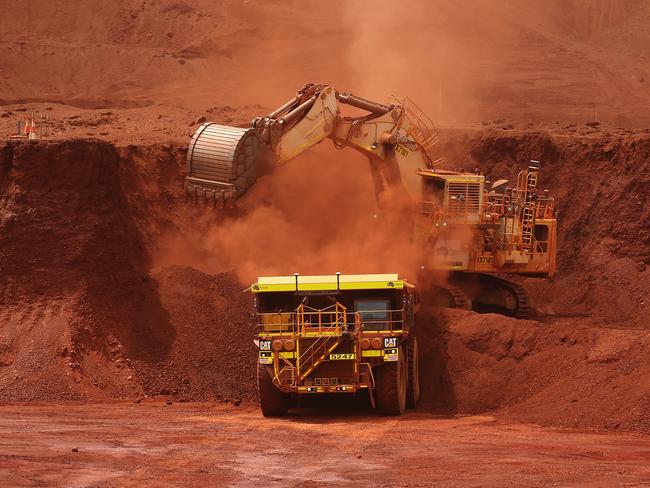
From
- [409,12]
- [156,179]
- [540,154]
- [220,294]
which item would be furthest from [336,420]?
[409,12]

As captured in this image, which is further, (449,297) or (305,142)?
(449,297)

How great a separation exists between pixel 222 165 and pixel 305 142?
8.48 ft

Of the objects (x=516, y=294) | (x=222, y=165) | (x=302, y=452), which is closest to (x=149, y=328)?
(x=222, y=165)

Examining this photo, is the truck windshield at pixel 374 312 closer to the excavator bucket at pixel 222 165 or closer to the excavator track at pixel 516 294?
the excavator bucket at pixel 222 165

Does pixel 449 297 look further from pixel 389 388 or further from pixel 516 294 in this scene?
pixel 389 388

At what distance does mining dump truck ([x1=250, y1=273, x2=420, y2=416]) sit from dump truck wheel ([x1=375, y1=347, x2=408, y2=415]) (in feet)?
0.06

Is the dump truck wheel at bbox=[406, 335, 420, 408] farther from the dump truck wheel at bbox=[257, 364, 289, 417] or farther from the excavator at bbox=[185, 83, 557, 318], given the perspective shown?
the excavator at bbox=[185, 83, 557, 318]

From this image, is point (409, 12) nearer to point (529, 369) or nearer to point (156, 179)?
point (156, 179)

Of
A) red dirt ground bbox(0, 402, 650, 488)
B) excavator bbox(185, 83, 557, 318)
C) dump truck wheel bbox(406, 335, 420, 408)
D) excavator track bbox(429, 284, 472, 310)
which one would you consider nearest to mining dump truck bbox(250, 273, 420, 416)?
red dirt ground bbox(0, 402, 650, 488)

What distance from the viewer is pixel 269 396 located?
25.9 meters

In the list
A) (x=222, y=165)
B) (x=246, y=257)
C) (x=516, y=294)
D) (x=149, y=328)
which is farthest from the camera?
(x=516, y=294)

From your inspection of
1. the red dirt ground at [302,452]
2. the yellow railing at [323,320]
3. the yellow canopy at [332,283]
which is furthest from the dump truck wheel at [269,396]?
the yellow canopy at [332,283]

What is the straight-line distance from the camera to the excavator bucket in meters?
26.2

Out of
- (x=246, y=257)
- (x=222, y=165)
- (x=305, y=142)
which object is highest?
(x=305, y=142)
